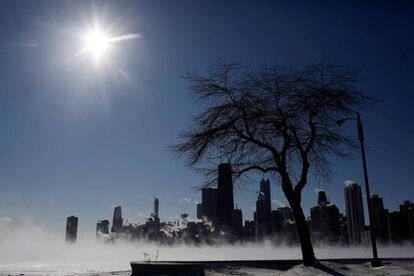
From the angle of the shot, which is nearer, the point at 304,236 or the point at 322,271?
the point at 322,271

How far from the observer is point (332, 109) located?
68.1 feet

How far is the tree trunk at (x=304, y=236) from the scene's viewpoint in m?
18.5

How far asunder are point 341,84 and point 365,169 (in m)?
4.60

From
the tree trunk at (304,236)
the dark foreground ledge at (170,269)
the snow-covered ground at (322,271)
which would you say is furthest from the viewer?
the tree trunk at (304,236)

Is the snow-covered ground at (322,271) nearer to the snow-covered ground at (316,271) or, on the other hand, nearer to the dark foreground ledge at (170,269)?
the snow-covered ground at (316,271)

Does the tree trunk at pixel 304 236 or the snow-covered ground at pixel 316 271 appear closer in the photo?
the snow-covered ground at pixel 316 271

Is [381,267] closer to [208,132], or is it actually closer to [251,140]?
[251,140]

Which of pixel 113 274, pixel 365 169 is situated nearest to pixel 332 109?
pixel 365 169

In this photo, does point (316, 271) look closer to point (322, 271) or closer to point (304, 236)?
point (322, 271)

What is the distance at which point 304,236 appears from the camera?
1928cm

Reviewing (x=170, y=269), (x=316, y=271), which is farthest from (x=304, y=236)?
(x=170, y=269)

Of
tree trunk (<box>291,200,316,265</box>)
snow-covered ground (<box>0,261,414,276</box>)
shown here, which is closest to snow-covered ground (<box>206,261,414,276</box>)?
snow-covered ground (<box>0,261,414,276</box>)

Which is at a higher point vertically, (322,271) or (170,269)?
(170,269)

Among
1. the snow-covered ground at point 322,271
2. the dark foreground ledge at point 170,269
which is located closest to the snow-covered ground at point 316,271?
the snow-covered ground at point 322,271
